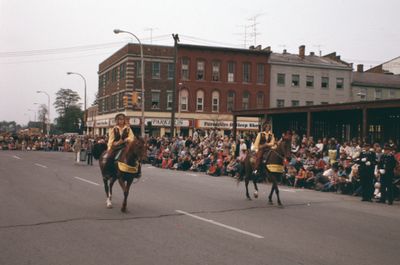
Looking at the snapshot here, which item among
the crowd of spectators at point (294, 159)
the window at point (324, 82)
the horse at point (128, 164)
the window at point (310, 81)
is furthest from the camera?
the window at point (324, 82)

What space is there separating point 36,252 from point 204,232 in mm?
3062

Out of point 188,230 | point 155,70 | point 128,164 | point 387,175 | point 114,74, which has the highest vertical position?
point 114,74

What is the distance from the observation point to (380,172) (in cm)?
1538

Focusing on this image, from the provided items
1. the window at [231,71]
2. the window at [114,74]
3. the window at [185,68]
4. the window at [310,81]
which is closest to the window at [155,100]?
the window at [185,68]

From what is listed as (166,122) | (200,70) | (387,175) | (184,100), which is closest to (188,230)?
(387,175)

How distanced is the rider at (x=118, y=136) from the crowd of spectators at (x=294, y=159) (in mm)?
4799

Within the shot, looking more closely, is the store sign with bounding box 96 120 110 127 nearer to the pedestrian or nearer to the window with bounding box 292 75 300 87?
the window with bounding box 292 75 300 87

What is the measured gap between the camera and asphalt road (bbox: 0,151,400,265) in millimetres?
6965

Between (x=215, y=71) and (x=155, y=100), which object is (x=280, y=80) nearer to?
(x=215, y=71)

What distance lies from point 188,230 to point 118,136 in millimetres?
3677

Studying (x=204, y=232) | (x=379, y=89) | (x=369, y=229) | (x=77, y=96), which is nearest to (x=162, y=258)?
(x=204, y=232)

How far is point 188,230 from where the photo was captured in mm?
8828

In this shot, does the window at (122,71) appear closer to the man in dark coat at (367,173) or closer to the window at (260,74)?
the window at (260,74)

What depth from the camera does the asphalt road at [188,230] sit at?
6.96 metres
